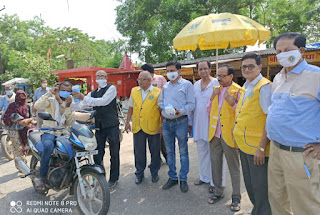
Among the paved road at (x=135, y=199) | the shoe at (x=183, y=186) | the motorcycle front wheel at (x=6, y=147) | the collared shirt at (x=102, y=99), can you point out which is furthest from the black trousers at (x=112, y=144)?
the motorcycle front wheel at (x=6, y=147)

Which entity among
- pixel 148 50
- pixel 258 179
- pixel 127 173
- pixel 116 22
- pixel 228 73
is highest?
pixel 116 22

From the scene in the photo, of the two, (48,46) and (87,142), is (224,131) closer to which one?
(87,142)

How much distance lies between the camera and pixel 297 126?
1.88m

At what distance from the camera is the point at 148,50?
18.1 meters

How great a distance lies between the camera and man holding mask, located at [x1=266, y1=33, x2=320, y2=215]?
73.2 inches

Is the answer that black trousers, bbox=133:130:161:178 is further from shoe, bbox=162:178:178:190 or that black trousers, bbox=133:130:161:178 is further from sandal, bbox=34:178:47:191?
sandal, bbox=34:178:47:191

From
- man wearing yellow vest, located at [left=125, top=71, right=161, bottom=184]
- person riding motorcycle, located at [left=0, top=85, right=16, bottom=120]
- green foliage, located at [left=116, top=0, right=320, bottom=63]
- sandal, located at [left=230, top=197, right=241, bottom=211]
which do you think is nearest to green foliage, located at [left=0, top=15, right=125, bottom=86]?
green foliage, located at [left=116, top=0, right=320, bottom=63]

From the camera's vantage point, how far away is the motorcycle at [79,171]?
2.86 m

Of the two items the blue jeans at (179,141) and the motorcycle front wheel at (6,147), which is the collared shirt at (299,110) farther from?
the motorcycle front wheel at (6,147)

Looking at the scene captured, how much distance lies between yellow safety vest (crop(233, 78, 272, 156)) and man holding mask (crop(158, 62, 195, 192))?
1.12 metres

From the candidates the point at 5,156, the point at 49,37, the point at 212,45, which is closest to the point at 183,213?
the point at 212,45

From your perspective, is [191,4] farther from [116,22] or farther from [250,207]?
[250,207]

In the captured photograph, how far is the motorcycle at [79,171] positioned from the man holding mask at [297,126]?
195cm

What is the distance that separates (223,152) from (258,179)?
2.67 ft
